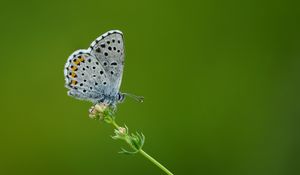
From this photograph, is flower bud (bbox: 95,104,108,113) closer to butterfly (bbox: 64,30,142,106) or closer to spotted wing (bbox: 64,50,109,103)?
butterfly (bbox: 64,30,142,106)

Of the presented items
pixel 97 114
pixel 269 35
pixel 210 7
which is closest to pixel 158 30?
pixel 210 7

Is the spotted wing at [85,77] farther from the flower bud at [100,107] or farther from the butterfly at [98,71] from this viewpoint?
the flower bud at [100,107]

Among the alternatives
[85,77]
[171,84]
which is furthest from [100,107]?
[171,84]

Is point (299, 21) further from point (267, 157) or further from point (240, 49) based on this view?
point (267, 157)

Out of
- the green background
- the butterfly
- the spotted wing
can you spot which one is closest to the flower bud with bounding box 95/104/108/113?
the butterfly

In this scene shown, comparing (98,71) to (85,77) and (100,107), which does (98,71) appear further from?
(100,107)

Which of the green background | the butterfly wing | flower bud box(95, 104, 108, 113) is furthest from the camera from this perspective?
the green background

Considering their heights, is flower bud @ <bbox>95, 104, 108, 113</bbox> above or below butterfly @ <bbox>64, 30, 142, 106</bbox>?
below

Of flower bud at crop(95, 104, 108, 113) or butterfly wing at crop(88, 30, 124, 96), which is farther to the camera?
butterfly wing at crop(88, 30, 124, 96)
